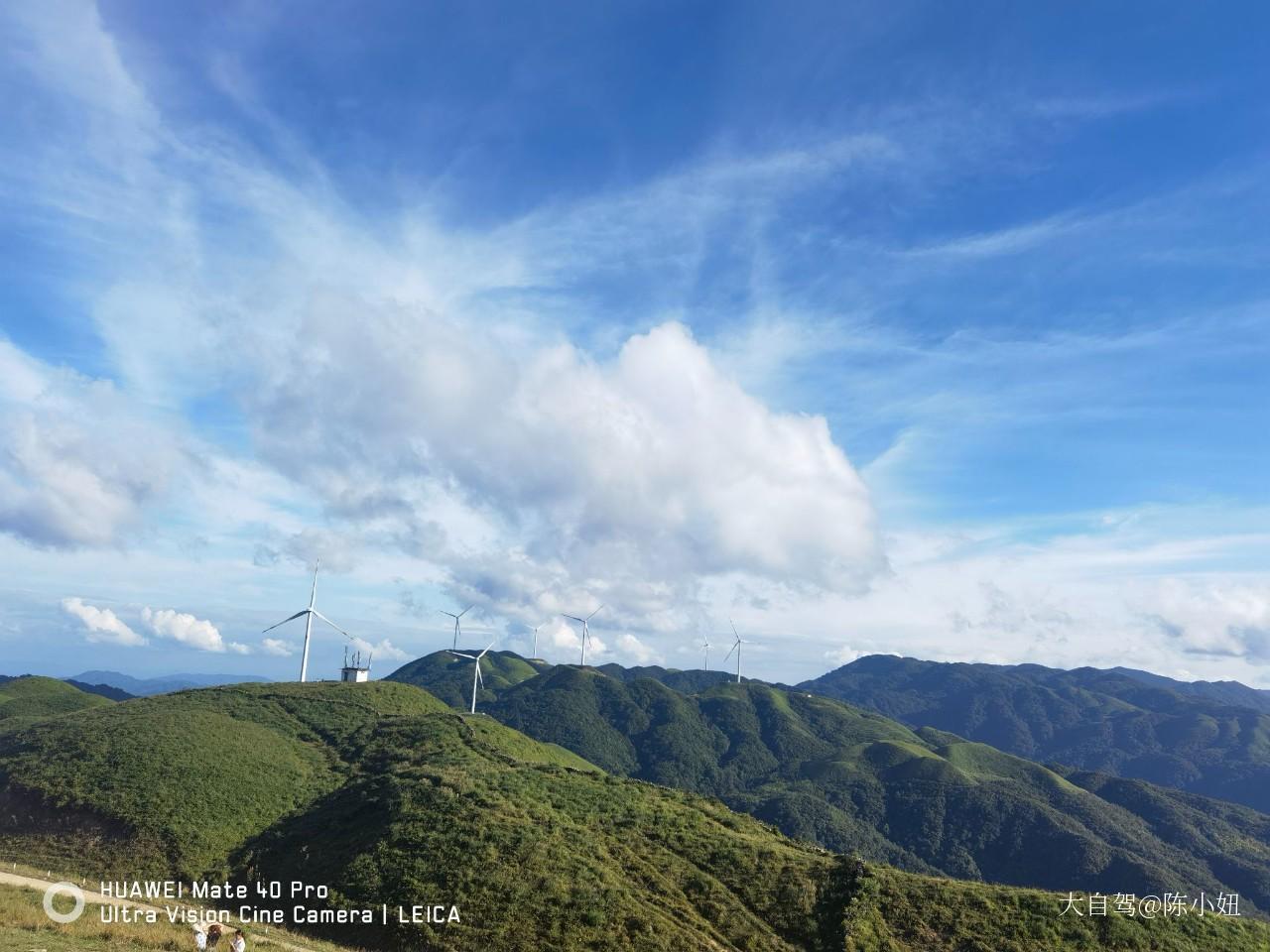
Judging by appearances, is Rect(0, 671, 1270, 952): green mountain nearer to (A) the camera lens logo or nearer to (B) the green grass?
(B) the green grass

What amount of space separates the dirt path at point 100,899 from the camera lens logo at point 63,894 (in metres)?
0.65

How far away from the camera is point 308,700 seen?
12719 centimetres

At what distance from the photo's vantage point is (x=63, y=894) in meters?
49.4

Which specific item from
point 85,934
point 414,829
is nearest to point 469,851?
point 414,829

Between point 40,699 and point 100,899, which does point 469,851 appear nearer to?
point 100,899

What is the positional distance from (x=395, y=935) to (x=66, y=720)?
3262 inches

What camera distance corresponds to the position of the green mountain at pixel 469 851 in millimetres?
56125

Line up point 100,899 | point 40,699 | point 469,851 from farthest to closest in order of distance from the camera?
1. point 40,699
2. point 469,851
3. point 100,899

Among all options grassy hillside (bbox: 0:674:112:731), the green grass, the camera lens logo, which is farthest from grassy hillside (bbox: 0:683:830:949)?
grassy hillside (bbox: 0:674:112:731)

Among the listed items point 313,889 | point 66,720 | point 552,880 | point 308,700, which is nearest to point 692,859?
point 552,880

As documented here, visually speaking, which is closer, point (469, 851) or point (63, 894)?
point (63, 894)

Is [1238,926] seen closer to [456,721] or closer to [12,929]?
[12,929]

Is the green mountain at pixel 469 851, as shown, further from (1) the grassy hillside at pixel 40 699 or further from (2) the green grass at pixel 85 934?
(1) the grassy hillside at pixel 40 699

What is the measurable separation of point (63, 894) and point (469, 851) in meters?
27.2
